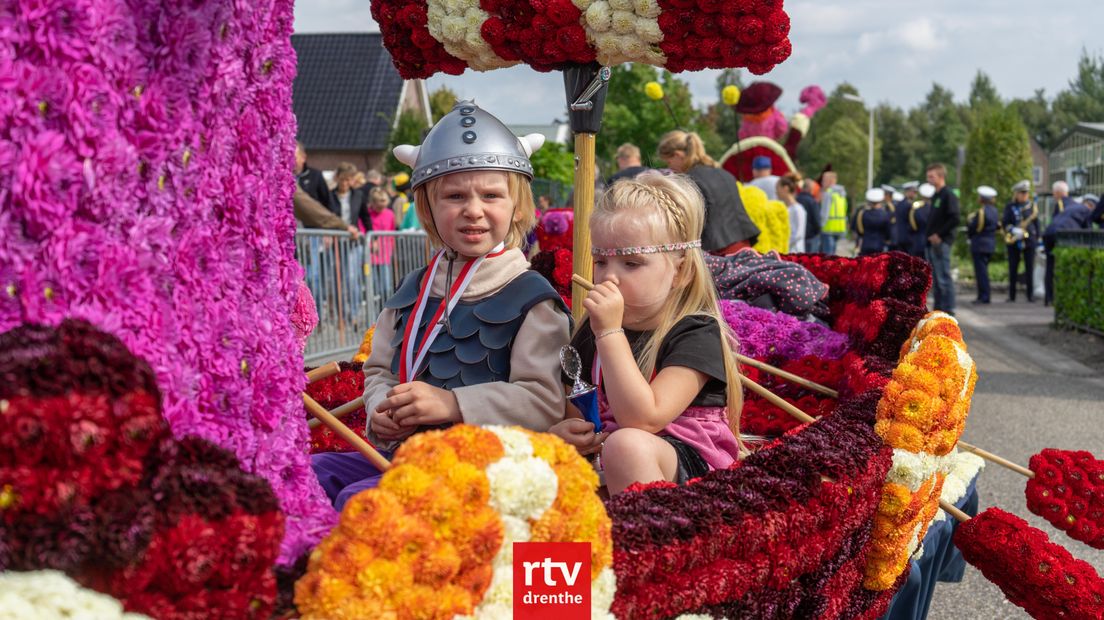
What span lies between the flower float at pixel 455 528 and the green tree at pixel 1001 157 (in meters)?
33.0

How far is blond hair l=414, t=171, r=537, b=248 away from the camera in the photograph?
2441 mm

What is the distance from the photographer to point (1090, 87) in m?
84.0

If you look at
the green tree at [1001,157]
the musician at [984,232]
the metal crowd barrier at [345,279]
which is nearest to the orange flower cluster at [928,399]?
the metal crowd barrier at [345,279]

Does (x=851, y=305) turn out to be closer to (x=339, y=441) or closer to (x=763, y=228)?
(x=339, y=441)

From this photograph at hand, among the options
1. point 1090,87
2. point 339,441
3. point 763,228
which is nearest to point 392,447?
point 339,441

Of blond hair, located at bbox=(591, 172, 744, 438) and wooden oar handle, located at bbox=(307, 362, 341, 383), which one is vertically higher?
blond hair, located at bbox=(591, 172, 744, 438)

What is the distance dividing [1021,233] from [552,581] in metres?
17.0

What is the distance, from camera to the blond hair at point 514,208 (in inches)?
96.1

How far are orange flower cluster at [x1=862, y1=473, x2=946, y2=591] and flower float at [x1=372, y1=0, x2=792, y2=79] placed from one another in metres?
1.18

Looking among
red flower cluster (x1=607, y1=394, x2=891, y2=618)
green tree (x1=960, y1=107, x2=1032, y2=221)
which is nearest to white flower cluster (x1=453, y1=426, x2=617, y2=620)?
red flower cluster (x1=607, y1=394, x2=891, y2=618)

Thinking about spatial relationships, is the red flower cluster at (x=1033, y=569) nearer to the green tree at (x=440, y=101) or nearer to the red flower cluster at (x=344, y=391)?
the red flower cluster at (x=344, y=391)

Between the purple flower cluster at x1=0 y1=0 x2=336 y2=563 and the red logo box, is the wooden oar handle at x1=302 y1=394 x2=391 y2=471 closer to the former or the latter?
the purple flower cluster at x1=0 y1=0 x2=336 y2=563

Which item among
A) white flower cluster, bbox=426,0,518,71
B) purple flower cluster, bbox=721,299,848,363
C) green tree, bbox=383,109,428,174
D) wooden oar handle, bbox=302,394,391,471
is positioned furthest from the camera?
green tree, bbox=383,109,428,174

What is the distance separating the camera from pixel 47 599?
101cm
